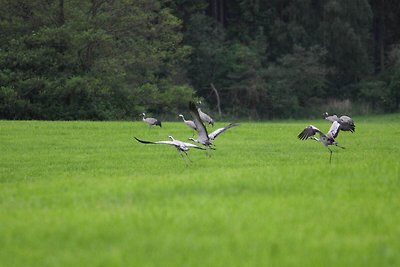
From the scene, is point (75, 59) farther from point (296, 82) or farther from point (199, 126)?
point (199, 126)

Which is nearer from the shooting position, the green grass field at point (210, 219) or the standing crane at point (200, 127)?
the green grass field at point (210, 219)

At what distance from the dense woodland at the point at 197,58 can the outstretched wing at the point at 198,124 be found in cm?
2165

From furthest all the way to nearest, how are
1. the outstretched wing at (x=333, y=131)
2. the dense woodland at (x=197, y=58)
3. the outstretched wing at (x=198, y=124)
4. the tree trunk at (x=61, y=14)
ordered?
the tree trunk at (x=61, y=14)
the dense woodland at (x=197, y=58)
the outstretched wing at (x=333, y=131)
the outstretched wing at (x=198, y=124)

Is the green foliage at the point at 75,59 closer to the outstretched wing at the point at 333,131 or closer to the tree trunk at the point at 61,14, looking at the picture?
the tree trunk at the point at 61,14

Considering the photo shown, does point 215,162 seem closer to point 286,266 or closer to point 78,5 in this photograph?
point 286,266

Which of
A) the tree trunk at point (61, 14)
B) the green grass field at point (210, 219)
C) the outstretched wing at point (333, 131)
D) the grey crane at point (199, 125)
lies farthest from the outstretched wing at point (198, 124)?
the tree trunk at point (61, 14)

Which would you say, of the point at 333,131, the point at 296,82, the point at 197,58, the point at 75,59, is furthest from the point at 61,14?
the point at 333,131

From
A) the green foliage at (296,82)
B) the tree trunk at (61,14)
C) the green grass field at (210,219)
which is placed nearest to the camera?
the green grass field at (210,219)

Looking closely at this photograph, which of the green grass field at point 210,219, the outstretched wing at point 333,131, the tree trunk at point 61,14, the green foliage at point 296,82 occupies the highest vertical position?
the tree trunk at point 61,14

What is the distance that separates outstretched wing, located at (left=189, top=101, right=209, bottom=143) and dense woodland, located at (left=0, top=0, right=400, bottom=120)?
21.6 m

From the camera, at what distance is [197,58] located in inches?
2200

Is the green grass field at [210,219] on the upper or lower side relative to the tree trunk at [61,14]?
lower

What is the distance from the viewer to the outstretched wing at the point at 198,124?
15.7 m

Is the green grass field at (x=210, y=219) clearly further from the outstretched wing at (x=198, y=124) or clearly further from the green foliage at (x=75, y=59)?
the green foliage at (x=75, y=59)
